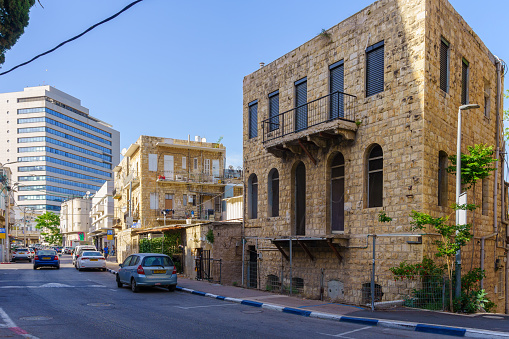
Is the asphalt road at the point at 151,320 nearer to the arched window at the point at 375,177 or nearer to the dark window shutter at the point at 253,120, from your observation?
the arched window at the point at 375,177

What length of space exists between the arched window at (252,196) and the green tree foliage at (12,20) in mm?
11756

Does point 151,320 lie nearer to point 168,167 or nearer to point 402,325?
point 402,325

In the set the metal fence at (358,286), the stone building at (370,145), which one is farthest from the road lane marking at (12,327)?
the stone building at (370,145)

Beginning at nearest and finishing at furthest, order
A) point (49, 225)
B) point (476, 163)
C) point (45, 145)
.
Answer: point (476, 163), point (49, 225), point (45, 145)

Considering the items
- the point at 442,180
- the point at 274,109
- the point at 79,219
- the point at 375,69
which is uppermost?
the point at 375,69

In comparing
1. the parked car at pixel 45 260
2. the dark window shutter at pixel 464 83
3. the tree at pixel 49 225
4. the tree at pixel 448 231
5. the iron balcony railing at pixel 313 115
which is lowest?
the tree at pixel 49 225

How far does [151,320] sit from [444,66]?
1249 cm

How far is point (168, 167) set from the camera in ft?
149

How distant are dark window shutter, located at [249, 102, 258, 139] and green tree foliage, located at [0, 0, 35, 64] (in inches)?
426

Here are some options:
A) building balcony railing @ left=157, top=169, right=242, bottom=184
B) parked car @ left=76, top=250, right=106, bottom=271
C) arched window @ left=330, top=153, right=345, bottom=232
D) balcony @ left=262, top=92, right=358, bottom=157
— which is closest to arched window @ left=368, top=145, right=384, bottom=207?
balcony @ left=262, top=92, right=358, bottom=157

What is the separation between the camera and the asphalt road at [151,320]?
9383mm

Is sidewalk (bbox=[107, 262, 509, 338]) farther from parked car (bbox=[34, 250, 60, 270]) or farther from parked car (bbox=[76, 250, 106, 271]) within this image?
parked car (bbox=[34, 250, 60, 270])

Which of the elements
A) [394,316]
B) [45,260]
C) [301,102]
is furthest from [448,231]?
[45,260]

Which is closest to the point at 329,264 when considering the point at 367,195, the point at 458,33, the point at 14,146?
the point at 367,195
